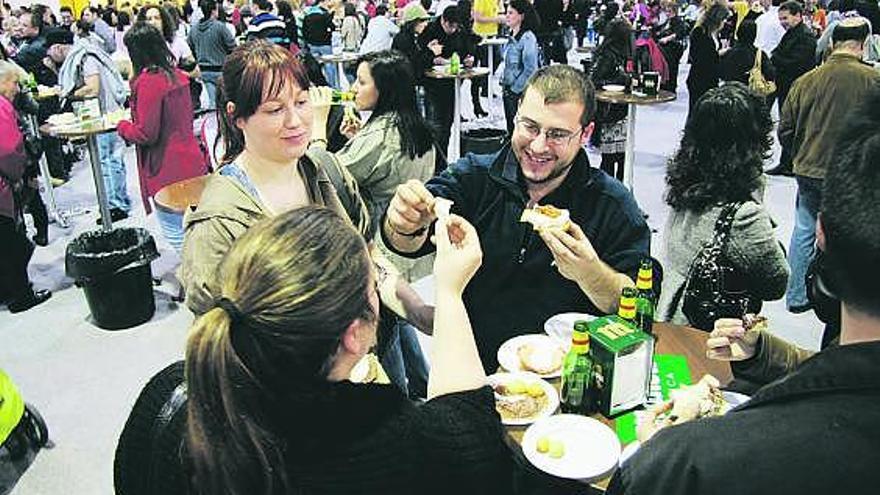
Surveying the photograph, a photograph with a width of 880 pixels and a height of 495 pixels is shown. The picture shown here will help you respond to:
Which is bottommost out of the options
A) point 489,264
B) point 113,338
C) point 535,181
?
point 113,338

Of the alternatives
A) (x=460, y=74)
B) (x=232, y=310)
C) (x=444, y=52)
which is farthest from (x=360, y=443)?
(x=444, y=52)

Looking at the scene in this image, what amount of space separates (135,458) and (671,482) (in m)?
1.00

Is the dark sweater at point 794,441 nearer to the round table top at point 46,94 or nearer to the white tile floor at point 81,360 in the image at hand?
the white tile floor at point 81,360

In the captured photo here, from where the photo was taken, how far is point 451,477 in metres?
1.28

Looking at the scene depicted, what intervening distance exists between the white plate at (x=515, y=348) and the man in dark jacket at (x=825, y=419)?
1.05 metres

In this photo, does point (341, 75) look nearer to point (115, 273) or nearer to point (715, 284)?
point (115, 273)

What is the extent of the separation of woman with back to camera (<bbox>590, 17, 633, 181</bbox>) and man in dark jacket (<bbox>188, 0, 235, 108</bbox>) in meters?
5.02

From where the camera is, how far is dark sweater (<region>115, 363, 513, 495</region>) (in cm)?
119

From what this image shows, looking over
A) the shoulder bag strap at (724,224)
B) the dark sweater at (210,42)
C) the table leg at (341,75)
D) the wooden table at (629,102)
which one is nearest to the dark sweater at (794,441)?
the shoulder bag strap at (724,224)

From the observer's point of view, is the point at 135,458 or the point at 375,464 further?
the point at 135,458

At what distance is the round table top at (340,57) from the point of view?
33.8 ft

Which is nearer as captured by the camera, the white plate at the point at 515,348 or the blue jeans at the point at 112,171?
the white plate at the point at 515,348

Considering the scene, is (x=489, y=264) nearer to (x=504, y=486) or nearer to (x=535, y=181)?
(x=535, y=181)

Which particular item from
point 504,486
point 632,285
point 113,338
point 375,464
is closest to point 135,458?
point 375,464
